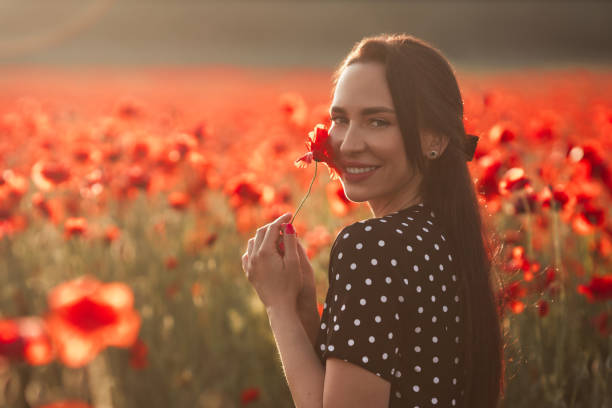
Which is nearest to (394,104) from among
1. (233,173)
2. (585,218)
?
(585,218)

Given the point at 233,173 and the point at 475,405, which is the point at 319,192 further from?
the point at 475,405

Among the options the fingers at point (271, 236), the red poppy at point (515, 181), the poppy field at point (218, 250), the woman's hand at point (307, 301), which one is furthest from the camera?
the poppy field at point (218, 250)

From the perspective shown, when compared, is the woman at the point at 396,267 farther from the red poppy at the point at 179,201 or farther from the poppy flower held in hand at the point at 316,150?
the red poppy at the point at 179,201

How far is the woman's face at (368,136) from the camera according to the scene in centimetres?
140

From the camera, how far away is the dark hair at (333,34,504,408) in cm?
140

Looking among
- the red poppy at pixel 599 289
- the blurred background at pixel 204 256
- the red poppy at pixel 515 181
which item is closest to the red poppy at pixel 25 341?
the blurred background at pixel 204 256

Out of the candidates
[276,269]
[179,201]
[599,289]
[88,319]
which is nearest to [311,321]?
[276,269]

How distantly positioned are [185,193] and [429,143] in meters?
2.10

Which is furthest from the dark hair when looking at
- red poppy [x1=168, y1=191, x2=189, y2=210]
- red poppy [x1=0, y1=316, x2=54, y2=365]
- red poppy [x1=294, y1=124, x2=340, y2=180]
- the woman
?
red poppy [x1=168, y1=191, x2=189, y2=210]

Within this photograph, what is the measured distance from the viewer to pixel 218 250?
3344 mm

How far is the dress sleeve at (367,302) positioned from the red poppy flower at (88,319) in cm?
42

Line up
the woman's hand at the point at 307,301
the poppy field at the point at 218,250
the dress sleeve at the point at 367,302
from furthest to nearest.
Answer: the poppy field at the point at 218,250, the woman's hand at the point at 307,301, the dress sleeve at the point at 367,302

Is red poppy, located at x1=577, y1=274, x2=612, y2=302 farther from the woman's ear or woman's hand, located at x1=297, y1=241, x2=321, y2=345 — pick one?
woman's hand, located at x1=297, y1=241, x2=321, y2=345

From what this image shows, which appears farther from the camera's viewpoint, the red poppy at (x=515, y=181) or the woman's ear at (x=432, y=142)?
the red poppy at (x=515, y=181)
